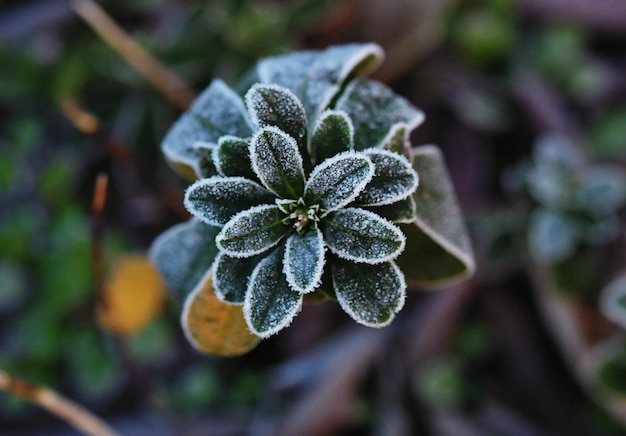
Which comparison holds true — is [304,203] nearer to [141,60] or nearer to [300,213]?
[300,213]

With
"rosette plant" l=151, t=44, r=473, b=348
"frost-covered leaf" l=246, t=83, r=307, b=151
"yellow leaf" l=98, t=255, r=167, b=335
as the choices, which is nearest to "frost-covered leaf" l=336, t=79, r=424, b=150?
"rosette plant" l=151, t=44, r=473, b=348

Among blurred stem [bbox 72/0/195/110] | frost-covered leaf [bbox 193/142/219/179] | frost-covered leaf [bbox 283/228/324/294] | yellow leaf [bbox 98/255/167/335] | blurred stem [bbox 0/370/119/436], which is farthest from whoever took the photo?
yellow leaf [bbox 98/255/167/335]

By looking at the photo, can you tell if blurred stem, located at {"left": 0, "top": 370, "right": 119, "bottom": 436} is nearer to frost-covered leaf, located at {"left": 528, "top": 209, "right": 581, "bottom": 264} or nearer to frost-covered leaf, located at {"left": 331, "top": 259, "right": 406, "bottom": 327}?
frost-covered leaf, located at {"left": 331, "top": 259, "right": 406, "bottom": 327}

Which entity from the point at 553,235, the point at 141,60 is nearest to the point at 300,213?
the point at 141,60

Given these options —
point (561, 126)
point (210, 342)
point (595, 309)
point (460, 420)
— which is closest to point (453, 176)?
point (561, 126)

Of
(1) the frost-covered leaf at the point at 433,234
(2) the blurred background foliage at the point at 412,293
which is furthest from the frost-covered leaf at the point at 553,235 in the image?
(1) the frost-covered leaf at the point at 433,234

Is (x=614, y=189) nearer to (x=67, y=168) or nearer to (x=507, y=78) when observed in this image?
(x=507, y=78)
